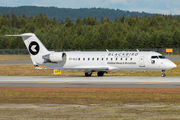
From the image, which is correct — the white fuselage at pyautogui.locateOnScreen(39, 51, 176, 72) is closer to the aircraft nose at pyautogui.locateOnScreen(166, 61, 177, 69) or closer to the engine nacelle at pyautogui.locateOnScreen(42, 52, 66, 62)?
the aircraft nose at pyautogui.locateOnScreen(166, 61, 177, 69)

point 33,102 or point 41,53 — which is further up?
point 41,53

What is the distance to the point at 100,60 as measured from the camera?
4381cm

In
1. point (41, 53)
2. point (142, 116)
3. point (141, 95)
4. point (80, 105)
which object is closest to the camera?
point (142, 116)

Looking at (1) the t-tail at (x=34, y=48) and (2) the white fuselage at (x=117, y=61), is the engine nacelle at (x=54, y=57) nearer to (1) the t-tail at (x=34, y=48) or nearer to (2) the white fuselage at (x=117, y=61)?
(2) the white fuselage at (x=117, y=61)

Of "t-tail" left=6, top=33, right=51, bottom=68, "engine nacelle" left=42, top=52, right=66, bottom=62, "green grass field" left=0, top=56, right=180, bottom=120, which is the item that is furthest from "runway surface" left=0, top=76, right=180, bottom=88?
"t-tail" left=6, top=33, right=51, bottom=68

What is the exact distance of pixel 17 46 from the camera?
580ft

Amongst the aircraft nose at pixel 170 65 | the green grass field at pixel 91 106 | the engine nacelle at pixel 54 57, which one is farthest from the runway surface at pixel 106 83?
the engine nacelle at pixel 54 57

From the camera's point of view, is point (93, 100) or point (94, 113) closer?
point (94, 113)

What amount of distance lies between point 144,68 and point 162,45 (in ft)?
401

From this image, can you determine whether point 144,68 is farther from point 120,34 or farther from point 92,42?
point 120,34

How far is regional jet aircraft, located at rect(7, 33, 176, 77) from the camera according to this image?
42.1 m

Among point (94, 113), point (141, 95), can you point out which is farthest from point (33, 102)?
point (141, 95)

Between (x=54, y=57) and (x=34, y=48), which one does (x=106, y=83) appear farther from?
(x=34, y=48)

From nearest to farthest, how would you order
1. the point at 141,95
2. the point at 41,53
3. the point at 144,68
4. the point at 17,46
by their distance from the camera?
the point at 141,95, the point at 144,68, the point at 41,53, the point at 17,46
